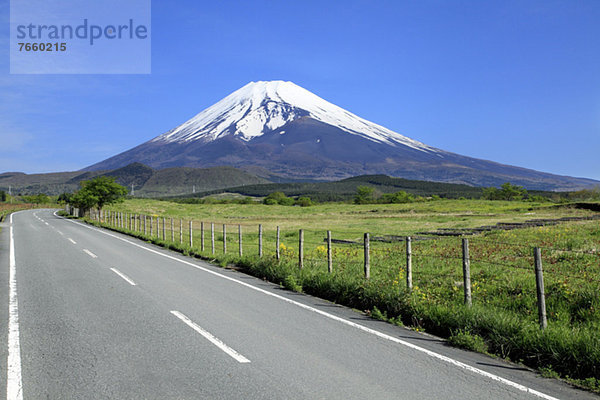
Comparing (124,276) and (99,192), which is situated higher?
(99,192)

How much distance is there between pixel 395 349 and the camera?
20.2 feet

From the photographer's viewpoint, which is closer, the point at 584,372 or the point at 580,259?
the point at 584,372

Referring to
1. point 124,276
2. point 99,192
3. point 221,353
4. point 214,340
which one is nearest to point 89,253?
point 124,276

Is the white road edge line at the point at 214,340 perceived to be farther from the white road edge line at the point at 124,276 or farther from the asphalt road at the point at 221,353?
the white road edge line at the point at 124,276

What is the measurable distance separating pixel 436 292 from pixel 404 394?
5073 mm

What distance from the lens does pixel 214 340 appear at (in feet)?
21.1

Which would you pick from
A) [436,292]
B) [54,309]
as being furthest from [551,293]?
[54,309]

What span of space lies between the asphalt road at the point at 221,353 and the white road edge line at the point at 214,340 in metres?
0.02

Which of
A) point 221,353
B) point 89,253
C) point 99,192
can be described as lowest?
point 221,353

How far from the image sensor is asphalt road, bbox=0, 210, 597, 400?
476 centimetres

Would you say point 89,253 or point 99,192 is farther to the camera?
point 99,192

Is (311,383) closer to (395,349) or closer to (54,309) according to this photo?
(395,349)

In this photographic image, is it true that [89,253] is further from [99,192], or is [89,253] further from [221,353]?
[99,192]

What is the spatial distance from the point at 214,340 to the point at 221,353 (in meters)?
0.59
